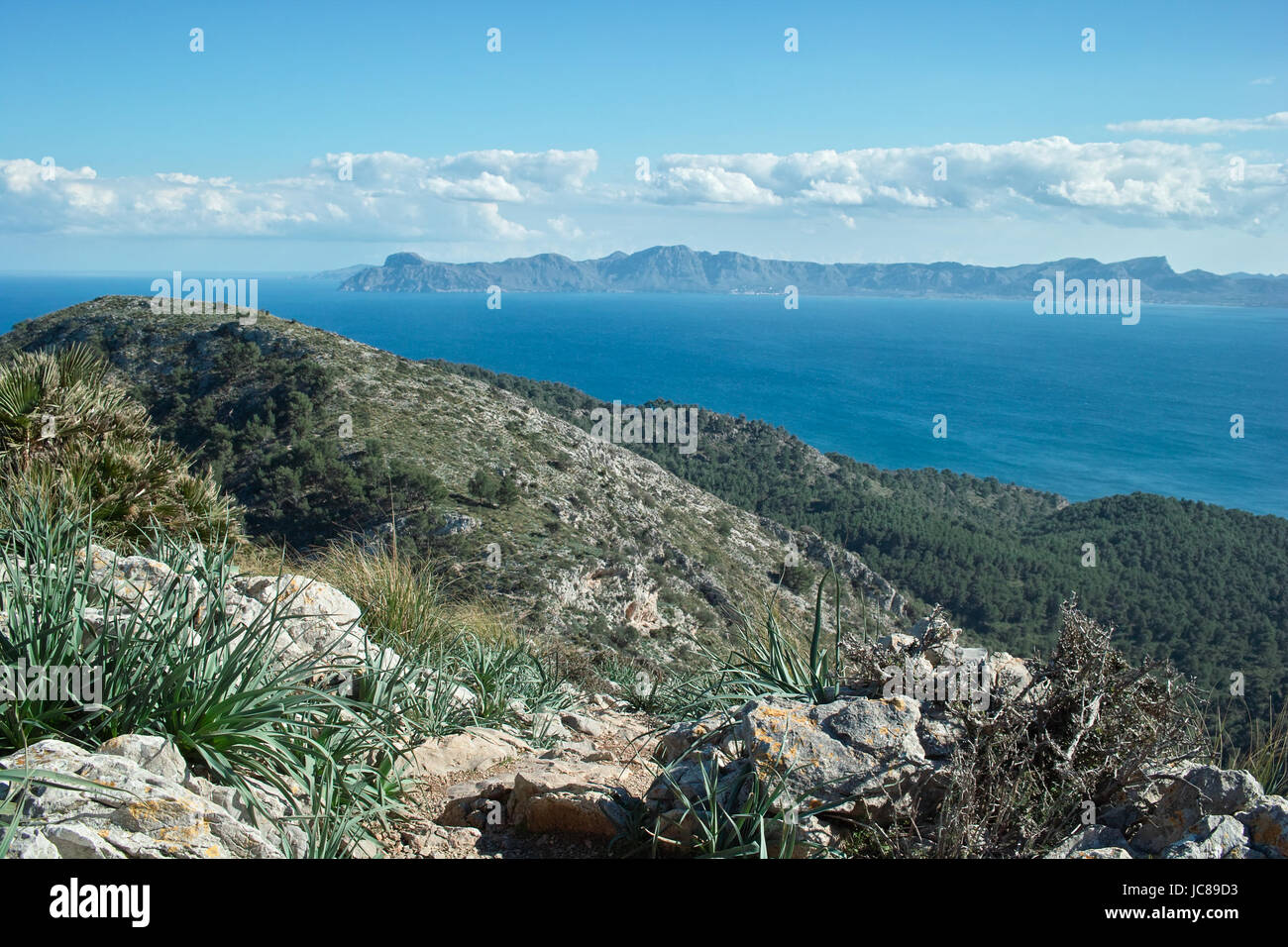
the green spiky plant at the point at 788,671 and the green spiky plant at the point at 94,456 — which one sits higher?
the green spiky plant at the point at 94,456

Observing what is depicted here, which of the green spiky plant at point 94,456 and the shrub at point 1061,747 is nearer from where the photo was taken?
the shrub at point 1061,747

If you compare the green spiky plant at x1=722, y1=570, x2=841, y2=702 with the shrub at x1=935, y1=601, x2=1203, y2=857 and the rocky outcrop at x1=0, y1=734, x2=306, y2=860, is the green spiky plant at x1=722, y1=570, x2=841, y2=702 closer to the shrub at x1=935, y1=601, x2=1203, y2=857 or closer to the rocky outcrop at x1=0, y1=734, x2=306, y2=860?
the shrub at x1=935, y1=601, x2=1203, y2=857

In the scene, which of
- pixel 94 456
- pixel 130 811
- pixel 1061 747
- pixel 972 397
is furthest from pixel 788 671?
pixel 972 397

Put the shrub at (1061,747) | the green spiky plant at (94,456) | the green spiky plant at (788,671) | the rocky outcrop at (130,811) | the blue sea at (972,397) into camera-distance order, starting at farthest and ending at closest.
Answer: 1. the blue sea at (972,397)
2. the green spiky plant at (94,456)
3. the green spiky plant at (788,671)
4. the shrub at (1061,747)
5. the rocky outcrop at (130,811)

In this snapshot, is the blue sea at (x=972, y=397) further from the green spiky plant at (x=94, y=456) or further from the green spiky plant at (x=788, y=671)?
the green spiky plant at (x=788, y=671)

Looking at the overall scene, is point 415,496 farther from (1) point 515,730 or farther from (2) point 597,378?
(2) point 597,378

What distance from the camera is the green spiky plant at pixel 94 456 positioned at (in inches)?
255

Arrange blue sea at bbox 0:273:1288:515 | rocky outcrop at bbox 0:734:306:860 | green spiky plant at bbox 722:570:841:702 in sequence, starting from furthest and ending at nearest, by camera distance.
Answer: blue sea at bbox 0:273:1288:515 → green spiky plant at bbox 722:570:841:702 → rocky outcrop at bbox 0:734:306:860

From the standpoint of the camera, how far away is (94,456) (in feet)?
22.4

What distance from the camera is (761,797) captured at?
3.03 meters

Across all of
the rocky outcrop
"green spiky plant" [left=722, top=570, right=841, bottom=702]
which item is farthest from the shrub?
the rocky outcrop

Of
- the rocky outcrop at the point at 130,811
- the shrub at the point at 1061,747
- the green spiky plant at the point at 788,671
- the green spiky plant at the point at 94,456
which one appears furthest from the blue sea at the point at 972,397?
the rocky outcrop at the point at 130,811

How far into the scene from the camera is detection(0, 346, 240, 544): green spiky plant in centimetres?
648

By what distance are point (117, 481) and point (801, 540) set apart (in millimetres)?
33543
